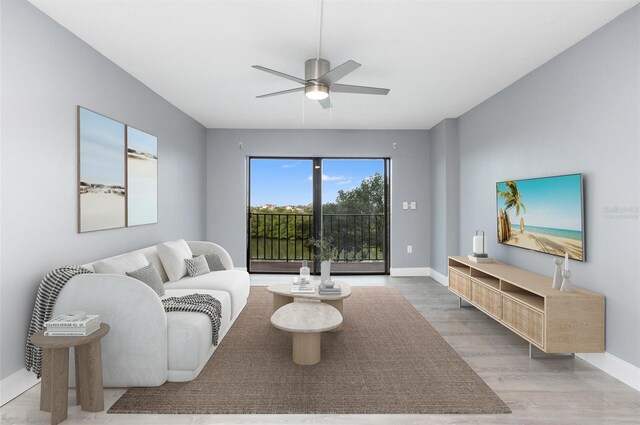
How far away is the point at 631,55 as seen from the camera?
7.89 feet

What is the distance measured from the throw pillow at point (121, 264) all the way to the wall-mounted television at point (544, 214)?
374 centimetres

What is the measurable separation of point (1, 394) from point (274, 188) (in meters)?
4.69

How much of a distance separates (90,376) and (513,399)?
265 cm

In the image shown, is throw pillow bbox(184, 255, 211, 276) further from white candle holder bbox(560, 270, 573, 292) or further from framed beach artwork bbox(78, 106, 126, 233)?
white candle holder bbox(560, 270, 573, 292)

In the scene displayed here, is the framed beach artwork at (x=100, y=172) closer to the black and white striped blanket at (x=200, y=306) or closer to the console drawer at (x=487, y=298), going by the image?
the black and white striped blanket at (x=200, y=306)

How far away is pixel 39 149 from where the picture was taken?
2457 millimetres

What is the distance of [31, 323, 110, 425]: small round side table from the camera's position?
1925mm

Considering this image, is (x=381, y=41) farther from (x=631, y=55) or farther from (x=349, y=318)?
(x=349, y=318)

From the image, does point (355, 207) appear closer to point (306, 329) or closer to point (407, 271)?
point (407, 271)

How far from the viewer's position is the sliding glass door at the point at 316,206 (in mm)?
6352

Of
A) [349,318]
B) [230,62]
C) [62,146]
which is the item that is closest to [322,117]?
[230,62]

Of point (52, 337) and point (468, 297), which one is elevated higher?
point (52, 337)

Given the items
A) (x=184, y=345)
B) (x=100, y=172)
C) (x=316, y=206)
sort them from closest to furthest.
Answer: (x=184, y=345)
(x=100, y=172)
(x=316, y=206)

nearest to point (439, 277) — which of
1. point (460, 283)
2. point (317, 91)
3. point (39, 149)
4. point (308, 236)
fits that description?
point (460, 283)
